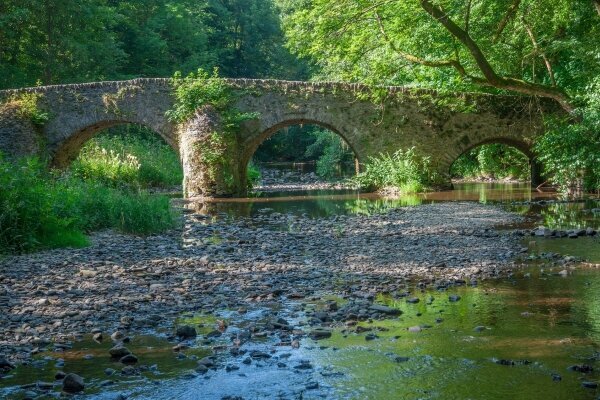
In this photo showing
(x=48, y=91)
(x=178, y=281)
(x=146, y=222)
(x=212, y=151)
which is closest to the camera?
(x=178, y=281)

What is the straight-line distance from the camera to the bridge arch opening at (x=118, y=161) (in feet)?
60.1

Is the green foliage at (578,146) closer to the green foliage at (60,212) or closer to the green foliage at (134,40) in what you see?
the green foliage at (60,212)

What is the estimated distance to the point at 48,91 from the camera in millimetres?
19406

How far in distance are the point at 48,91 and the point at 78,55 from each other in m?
9.06

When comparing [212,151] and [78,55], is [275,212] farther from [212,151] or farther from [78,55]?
[78,55]

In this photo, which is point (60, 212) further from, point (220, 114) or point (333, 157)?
point (333, 157)

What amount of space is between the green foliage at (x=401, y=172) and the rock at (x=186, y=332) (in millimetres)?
13923

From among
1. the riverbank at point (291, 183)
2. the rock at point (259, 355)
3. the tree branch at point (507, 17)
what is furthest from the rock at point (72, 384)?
the riverbank at point (291, 183)

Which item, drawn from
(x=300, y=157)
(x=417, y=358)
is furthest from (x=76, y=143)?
(x=300, y=157)

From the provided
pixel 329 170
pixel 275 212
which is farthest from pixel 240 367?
pixel 329 170

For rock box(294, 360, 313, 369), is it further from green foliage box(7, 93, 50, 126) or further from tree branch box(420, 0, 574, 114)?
green foliage box(7, 93, 50, 126)

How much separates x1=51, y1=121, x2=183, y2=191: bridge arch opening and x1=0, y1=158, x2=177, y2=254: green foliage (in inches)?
174

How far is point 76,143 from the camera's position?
20.2m

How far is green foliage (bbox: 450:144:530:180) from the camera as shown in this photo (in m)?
24.5
